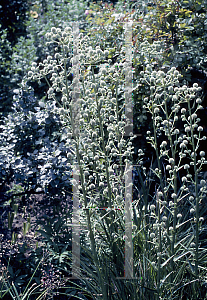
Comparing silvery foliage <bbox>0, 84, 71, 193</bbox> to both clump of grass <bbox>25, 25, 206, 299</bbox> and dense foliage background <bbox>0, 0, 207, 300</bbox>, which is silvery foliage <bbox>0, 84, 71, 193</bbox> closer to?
dense foliage background <bbox>0, 0, 207, 300</bbox>

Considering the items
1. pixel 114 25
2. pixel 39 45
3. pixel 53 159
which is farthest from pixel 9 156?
pixel 39 45

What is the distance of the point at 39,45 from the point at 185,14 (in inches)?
99.9

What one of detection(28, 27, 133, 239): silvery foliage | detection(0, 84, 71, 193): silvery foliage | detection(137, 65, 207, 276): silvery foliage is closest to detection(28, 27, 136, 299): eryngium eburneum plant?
detection(28, 27, 133, 239): silvery foliage

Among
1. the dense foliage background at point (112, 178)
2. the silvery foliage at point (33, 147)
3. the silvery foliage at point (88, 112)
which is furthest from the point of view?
the silvery foliage at point (33, 147)

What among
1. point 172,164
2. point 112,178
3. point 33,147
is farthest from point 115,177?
point 33,147

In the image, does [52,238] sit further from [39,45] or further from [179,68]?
[39,45]

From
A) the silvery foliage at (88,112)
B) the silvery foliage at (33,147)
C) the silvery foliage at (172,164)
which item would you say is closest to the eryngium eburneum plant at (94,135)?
the silvery foliage at (88,112)

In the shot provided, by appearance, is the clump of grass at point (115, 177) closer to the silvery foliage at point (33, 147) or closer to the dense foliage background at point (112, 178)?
the dense foliage background at point (112, 178)

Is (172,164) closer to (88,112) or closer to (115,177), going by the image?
(115,177)

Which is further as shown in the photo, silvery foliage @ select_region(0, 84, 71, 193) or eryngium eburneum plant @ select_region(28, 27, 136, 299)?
silvery foliage @ select_region(0, 84, 71, 193)

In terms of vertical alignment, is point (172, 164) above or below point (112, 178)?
above

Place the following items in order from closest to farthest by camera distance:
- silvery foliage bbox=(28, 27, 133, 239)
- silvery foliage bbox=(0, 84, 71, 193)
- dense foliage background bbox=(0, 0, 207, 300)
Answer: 1. silvery foliage bbox=(28, 27, 133, 239)
2. dense foliage background bbox=(0, 0, 207, 300)
3. silvery foliage bbox=(0, 84, 71, 193)

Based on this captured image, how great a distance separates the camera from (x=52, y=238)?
8.84 feet

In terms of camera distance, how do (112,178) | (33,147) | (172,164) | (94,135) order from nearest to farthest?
(94,135)
(112,178)
(172,164)
(33,147)
